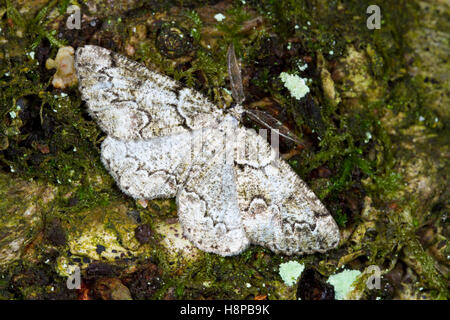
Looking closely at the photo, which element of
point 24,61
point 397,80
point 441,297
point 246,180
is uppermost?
point 24,61

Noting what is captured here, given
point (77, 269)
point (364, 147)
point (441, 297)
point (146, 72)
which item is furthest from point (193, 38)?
point (441, 297)

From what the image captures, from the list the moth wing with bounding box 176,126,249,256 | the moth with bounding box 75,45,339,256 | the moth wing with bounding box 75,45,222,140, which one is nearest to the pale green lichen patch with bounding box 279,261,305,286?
the moth with bounding box 75,45,339,256

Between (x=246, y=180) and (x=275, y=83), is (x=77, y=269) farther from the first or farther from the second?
(x=275, y=83)

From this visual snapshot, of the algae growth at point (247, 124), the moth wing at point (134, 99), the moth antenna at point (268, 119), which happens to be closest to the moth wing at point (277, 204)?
the moth antenna at point (268, 119)

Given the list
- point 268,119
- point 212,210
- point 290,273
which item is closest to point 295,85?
point 268,119

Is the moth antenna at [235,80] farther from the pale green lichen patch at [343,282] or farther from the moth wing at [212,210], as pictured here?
the pale green lichen patch at [343,282]

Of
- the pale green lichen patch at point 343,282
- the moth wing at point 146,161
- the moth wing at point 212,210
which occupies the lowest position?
the pale green lichen patch at point 343,282
